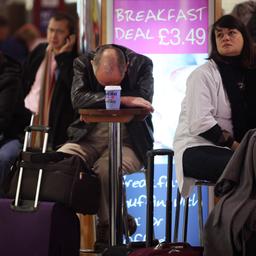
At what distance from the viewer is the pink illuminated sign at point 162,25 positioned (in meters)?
4.82

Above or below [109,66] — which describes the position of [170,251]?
below

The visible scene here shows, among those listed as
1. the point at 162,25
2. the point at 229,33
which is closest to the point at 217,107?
the point at 229,33

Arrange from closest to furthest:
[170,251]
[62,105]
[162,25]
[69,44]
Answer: [170,251]
[162,25]
[62,105]
[69,44]

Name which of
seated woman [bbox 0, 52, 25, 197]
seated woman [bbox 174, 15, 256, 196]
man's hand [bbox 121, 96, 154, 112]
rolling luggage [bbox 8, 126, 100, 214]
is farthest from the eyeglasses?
seated woman [bbox 0, 52, 25, 197]

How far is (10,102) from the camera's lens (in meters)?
5.03

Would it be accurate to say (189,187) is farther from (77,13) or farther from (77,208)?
(77,13)

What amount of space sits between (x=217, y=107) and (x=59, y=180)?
949 millimetres

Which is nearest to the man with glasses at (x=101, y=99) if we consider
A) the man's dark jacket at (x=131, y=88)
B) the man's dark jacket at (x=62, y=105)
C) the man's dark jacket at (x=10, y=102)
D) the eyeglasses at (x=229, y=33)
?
the man's dark jacket at (x=131, y=88)

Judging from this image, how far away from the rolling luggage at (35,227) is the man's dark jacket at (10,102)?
1270mm

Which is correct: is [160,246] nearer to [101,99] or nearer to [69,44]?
[101,99]

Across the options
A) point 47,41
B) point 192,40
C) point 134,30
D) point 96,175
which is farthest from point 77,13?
point 96,175

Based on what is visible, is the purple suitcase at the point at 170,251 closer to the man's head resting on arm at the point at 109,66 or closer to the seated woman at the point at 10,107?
the man's head resting on arm at the point at 109,66

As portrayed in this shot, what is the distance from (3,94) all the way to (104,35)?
818 mm

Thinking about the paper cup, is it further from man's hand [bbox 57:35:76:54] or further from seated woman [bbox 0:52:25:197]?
man's hand [bbox 57:35:76:54]
